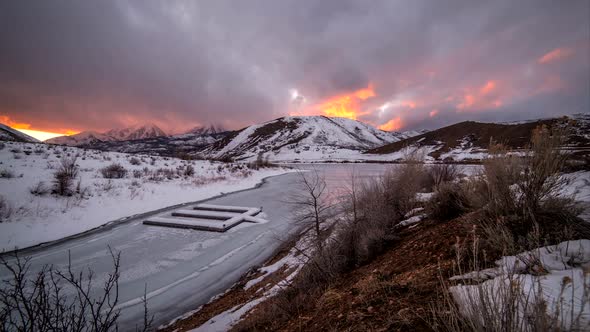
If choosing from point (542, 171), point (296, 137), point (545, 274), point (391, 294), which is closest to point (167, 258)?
point (391, 294)

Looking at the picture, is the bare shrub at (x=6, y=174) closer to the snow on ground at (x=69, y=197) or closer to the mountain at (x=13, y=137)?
the snow on ground at (x=69, y=197)

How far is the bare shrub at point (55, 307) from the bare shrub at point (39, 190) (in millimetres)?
4761

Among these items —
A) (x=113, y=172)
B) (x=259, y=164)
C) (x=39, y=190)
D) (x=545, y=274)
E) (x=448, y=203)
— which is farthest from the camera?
(x=259, y=164)

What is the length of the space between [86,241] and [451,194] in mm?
9729

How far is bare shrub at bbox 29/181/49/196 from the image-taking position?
901 centimetres

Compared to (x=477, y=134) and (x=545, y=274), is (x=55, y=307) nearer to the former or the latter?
(x=545, y=274)

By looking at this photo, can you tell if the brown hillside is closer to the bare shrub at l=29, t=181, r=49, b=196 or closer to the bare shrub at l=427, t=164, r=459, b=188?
the bare shrub at l=427, t=164, r=459, b=188

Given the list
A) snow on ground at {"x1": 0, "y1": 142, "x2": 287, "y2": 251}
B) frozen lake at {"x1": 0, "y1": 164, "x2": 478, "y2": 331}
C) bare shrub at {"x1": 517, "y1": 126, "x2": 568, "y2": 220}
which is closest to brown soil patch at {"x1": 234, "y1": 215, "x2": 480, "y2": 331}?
bare shrub at {"x1": 517, "y1": 126, "x2": 568, "y2": 220}

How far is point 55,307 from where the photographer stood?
373 cm

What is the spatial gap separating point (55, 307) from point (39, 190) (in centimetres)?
808

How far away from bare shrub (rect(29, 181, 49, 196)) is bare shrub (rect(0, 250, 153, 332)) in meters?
4.76

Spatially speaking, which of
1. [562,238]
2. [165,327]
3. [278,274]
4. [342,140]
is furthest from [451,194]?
[342,140]

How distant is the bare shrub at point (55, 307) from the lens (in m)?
2.00

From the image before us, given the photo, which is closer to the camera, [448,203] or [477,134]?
[448,203]
